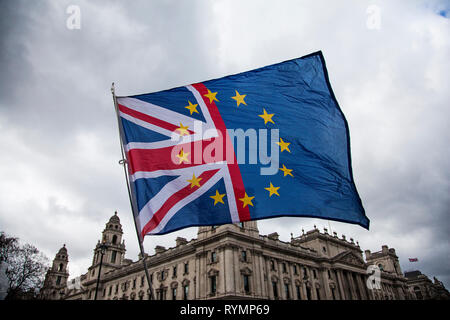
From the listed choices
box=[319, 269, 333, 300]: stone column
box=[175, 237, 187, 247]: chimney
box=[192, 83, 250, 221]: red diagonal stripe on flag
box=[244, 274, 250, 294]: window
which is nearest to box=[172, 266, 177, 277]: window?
box=[175, 237, 187, 247]: chimney

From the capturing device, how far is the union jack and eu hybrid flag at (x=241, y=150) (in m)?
6.23

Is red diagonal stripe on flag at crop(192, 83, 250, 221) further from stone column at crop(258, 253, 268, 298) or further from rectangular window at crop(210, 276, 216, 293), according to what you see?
stone column at crop(258, 253, 268, 298)

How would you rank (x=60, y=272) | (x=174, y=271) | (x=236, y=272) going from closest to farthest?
1. (x=236, y=272)
2. (x=174, y=271)
3. (x=60, y=272)

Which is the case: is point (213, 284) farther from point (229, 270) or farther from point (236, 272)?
point (236, 272)

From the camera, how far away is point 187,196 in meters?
6.38

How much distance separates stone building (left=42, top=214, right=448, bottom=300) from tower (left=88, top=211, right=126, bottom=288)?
194 cm

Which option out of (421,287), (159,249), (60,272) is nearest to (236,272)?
(159,249)

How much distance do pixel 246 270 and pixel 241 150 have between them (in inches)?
1336

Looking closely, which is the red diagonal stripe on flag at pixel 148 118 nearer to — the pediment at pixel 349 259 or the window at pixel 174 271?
the window at pixel 174 271

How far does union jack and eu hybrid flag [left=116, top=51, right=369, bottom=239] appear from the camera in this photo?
623 centimetres

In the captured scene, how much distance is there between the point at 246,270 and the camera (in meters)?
37.3

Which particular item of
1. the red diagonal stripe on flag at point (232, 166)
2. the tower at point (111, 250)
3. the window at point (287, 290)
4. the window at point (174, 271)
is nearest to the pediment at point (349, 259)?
the window at point (287, 290)
